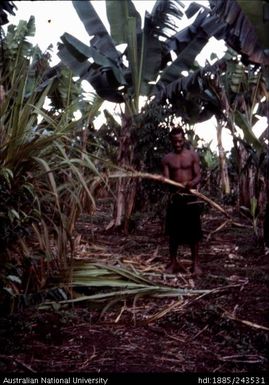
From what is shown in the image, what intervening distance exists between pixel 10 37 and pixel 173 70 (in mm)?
3287

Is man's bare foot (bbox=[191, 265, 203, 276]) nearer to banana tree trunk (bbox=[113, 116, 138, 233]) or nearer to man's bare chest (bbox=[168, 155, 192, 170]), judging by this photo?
man's bare chest (bbox=[168, 155, 192, 170])

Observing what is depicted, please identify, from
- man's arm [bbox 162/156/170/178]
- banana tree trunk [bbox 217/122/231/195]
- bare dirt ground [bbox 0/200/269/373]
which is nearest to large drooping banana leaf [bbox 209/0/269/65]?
man's arm [bbox 162/156/170/178]

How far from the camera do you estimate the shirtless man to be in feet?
13.4

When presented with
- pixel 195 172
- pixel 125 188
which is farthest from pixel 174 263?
pixel 125 188

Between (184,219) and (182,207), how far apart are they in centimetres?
12

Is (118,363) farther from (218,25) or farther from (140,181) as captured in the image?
(218,25)

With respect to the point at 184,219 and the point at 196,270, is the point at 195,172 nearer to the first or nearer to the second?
the point at 184,219

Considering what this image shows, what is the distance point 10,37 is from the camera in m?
8.00

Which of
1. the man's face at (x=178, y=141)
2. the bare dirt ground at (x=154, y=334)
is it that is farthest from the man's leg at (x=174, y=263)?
the man's face at (x=178, y=141)

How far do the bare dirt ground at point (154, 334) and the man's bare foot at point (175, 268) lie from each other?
0.81 feet

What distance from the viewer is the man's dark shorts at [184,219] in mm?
4082

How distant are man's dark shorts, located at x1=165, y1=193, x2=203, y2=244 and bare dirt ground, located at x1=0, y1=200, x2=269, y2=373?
48 centimetres

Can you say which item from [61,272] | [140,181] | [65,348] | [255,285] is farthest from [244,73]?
[65,348]

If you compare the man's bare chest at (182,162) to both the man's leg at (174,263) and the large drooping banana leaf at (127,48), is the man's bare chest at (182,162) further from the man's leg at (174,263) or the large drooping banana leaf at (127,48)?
the large drooping banana leaf at (127,48)
